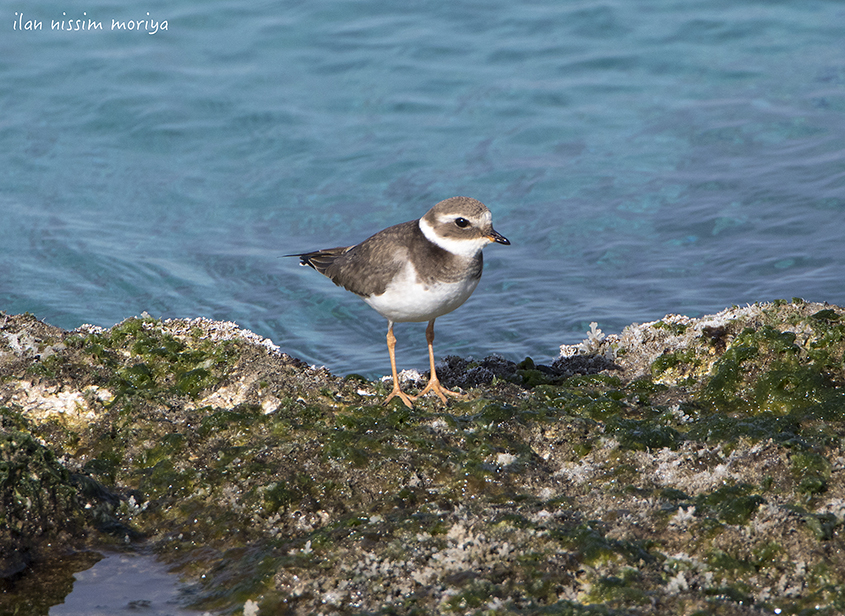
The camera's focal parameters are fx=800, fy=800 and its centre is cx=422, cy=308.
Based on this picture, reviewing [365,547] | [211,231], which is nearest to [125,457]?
[365,547]

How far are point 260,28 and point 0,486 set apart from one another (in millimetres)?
15887

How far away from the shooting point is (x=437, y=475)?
15.4ft

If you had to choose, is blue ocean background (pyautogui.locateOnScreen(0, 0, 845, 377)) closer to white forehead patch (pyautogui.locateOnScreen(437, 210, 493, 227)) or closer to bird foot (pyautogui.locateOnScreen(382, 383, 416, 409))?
bird foot (pyautogui.locateOnScreen(382, 383, 416, 409))

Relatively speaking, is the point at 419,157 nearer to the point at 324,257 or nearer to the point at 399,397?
the point at 324,257

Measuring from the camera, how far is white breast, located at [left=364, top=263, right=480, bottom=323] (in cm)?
596

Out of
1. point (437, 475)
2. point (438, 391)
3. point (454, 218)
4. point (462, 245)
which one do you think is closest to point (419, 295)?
point (462, 245)

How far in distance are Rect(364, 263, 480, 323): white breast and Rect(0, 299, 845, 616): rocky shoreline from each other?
0.65m

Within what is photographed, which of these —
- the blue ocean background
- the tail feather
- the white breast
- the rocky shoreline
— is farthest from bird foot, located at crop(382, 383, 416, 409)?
the blue ocean background

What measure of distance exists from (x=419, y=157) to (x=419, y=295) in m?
8.71

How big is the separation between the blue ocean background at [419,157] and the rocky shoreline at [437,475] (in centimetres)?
392

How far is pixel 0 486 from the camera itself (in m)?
4.11

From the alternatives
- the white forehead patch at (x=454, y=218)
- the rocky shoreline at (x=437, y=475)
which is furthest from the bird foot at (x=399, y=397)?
the white forehead patch at (x=454, y=218)

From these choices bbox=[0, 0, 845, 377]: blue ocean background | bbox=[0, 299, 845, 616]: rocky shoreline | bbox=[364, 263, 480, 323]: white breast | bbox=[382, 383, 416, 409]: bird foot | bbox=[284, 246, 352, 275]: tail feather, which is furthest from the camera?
bbox=[0, 0, 845, 377]: blue ocean background

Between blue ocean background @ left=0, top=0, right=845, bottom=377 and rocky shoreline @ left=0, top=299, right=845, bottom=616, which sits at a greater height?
blue ocean background @ left=0, top=0, right=845, bottom=377
